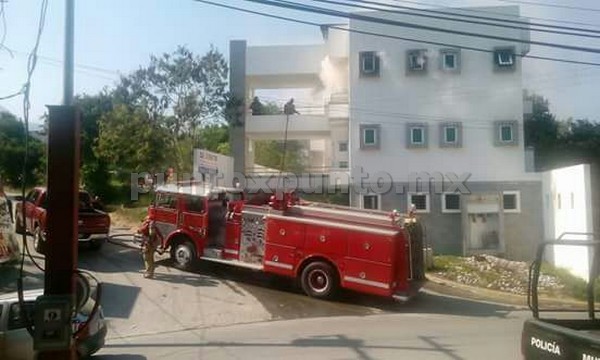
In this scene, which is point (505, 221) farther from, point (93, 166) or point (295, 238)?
point (93, 166)

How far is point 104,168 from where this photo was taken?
3634 centimetres

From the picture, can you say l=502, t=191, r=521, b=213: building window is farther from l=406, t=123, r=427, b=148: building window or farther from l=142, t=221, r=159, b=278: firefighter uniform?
l=142, t=221, r=159, b=278: firefighter uniform

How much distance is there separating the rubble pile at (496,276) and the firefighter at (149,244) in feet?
31.2

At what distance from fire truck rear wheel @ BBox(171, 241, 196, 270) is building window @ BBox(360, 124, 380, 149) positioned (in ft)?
36.8

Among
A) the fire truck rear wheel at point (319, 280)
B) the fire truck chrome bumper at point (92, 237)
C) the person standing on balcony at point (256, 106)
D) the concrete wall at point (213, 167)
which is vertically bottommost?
the fire truck rear wheel at point (319, 280)

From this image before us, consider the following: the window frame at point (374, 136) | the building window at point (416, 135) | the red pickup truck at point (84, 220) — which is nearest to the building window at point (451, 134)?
the building window at point (416, 135)

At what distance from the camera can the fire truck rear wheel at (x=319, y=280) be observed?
49.0ft

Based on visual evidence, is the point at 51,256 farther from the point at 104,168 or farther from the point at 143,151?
the point at 104,168

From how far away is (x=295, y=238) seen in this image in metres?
15.3

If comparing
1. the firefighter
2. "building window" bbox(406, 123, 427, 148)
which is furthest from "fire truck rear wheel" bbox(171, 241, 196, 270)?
"building window" bbox(406, 123, 427, 148)

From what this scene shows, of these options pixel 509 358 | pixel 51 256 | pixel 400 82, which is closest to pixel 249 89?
pixel 400 82

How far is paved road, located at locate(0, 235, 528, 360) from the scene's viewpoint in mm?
A: 10281

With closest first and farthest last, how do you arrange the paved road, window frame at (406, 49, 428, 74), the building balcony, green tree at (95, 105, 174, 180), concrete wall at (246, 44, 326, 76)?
the paved road
window frame at (406, 49, 428, 74)
the building balcony
green tree at (95, 105, 174, 180)
concrete wall at (246, 44, 326, 76)

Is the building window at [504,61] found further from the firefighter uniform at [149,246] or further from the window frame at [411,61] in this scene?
the firefighter uniform at [149,246]
